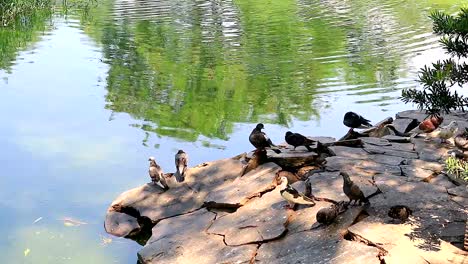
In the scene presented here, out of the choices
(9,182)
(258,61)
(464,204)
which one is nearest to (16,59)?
(258,61)

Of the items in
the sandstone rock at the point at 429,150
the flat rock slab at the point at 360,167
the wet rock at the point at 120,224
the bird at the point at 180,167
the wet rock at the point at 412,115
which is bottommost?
the wet rock at the point at 120,224

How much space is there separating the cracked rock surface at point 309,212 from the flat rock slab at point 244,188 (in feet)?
0.04

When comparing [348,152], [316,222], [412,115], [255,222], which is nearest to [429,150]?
[348,152]

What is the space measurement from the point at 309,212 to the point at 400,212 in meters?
0.91

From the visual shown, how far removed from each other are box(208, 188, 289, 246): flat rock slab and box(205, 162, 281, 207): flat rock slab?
0.47ft

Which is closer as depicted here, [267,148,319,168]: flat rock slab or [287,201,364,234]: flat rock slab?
[287,201,364,234]: flat rock slab

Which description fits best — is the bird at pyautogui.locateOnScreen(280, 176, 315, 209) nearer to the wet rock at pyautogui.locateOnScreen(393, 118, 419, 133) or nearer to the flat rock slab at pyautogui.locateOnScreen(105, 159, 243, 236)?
the flat rock slab at pyautogui.locateOnScreen(105, 159, 243, 236)

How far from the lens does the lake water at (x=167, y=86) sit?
26.1 feet

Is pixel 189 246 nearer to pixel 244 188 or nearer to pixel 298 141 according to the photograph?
pixel 244 188

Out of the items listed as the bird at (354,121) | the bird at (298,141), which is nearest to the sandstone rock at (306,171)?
the bird at (298,141)

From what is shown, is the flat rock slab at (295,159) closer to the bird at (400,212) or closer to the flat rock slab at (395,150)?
the flat rock slab at (395,150)

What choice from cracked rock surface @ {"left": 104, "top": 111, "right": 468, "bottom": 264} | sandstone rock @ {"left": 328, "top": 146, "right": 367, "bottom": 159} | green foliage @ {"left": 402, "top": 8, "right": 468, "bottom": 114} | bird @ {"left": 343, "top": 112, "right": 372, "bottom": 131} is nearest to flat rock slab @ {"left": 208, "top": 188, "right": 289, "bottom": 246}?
cracked rock surface @ {"left": 104, "top": 111, "right": 468, "bottom": 264}

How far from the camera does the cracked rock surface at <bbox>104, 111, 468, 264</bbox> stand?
221 inches

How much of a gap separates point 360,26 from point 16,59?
10.8 m
